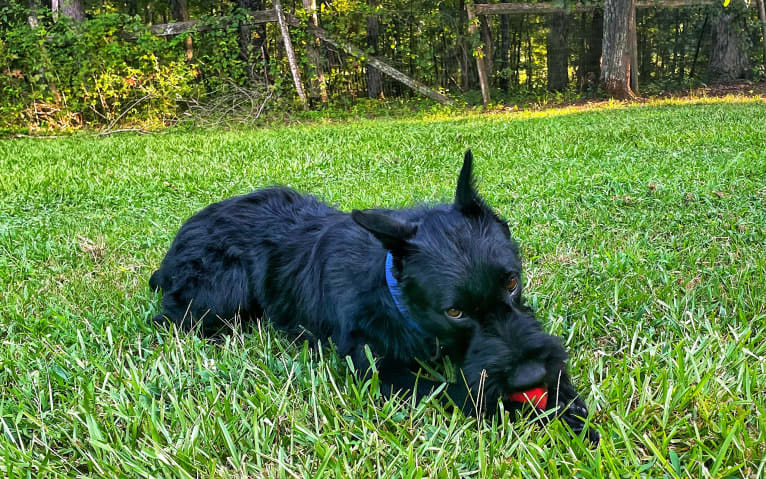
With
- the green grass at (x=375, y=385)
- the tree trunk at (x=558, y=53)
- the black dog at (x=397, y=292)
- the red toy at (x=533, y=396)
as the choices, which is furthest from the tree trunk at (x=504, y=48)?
the red toy at (x=533, y=396)

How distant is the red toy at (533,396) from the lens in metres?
1.78

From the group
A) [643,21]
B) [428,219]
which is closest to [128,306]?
[428,219]

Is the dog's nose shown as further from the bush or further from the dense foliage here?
the bush

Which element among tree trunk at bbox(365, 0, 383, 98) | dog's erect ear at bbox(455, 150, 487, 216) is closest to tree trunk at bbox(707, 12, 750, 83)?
tree trunk at bbox(365, 0, 383, 98)

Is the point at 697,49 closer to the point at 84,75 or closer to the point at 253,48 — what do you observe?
the point at 253,48

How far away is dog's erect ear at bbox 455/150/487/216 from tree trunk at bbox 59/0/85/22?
14866 millimetres

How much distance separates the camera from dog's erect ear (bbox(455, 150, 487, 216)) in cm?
207

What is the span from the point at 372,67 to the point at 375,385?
50.5 feet

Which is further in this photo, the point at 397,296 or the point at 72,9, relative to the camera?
the point at 72,9

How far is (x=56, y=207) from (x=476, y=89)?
1553cm

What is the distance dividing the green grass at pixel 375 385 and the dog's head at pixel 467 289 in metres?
0.22

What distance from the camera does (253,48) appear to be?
47.9ft

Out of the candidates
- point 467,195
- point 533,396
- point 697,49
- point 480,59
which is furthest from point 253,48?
point 697,49

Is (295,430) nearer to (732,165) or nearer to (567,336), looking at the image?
(567,336)
